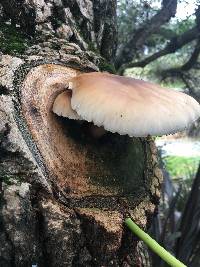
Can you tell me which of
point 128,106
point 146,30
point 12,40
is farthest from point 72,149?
point 146,30

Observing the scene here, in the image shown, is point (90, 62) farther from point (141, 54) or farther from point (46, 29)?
Result: point (141, 54)

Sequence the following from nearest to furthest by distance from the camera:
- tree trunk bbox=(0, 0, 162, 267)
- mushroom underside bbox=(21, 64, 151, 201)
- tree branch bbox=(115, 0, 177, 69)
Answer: tree trunk bbox=(0, 0, 162, 267)
mushroom underside bbox=(21, 64, 151, 201)
tree branch bbox=(115, 0, 177, 69)

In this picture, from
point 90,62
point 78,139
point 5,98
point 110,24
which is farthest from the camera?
point 110,24

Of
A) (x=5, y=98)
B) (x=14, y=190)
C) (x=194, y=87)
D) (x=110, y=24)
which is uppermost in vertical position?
(x=110, y=24)

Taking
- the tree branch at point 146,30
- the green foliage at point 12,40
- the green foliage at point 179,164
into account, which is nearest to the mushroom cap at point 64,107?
the green foliage at point 12,40

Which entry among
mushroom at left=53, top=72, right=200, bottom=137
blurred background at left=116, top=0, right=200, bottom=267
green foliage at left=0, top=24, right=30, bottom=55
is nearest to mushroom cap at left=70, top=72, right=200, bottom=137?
mushroom at left=53, top=72, right=200, bottom=137

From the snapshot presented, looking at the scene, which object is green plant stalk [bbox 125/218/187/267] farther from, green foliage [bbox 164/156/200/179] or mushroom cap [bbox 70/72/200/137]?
green foliage [bbox 164/156/200/179]

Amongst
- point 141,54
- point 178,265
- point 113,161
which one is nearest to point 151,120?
point 113,161
